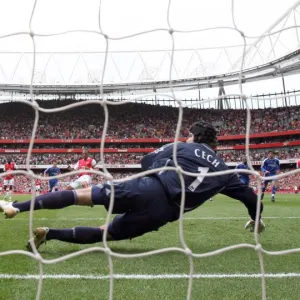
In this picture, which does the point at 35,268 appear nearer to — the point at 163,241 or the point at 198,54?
the point at 163,241

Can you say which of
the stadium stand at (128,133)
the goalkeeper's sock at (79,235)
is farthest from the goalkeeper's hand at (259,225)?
the stadium stand at (128,133)

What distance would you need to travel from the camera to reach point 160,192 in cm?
321

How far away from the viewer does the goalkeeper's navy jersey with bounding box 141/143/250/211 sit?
3211 mm

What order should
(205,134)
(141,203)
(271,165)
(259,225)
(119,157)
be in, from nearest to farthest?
(141,203)
(205,134)
(259,225)
(271,165)
(119,157)

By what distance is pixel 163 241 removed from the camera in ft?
16.5

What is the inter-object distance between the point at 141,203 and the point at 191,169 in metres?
0.48

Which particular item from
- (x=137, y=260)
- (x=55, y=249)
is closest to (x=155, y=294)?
(x=137, y=260)

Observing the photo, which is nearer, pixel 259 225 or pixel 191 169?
pixel 191 169

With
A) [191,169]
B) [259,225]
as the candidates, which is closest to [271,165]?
[259,225]

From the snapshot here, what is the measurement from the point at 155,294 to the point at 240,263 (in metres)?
1.25

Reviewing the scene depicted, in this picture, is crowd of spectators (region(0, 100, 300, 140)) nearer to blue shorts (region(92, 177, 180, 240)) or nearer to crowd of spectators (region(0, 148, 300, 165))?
crowd of spectators (region(0, 148, 300, 165))

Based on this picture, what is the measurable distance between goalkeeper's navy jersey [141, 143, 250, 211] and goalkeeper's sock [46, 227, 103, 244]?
2.97 feet

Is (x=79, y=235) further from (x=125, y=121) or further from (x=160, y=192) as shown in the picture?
(x=125, y=121)

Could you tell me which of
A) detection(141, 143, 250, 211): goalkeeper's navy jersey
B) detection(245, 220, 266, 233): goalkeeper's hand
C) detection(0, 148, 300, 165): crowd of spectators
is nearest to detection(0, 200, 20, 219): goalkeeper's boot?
detection(141, 143, 250, 211): goalkeeper's navy jersey
